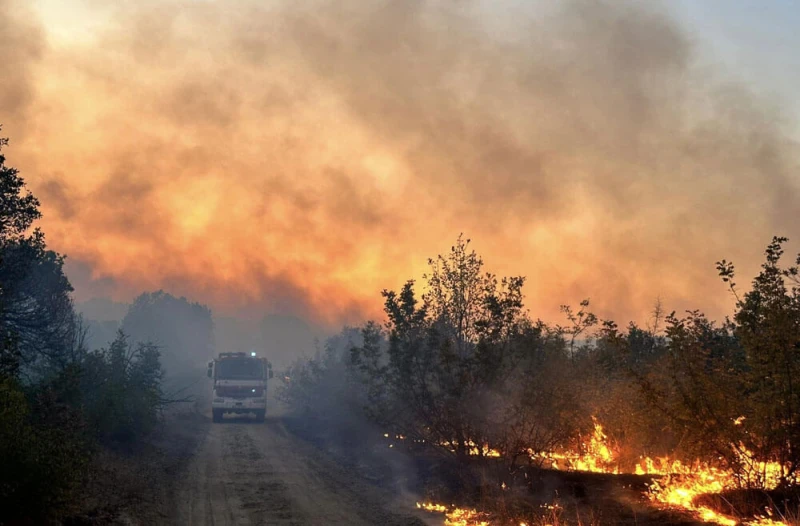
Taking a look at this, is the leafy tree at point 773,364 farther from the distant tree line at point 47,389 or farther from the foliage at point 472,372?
the distant tree line at point 47,389

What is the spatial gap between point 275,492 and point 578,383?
8.83 metres

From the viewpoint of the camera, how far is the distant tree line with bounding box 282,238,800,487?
1024 centimetres

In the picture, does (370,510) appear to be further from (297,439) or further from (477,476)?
(297,439)

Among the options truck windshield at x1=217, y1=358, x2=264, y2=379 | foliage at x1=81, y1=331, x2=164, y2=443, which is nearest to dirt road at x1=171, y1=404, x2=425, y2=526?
foliage at x1=81, y1=331, x2=164, y2=443

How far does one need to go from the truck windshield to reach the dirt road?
10.3m

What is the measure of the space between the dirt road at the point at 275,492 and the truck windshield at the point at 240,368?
10305 mm

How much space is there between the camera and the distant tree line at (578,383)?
10.2 meters

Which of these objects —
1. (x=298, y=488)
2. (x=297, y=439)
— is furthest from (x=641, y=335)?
(x=298, y=488)

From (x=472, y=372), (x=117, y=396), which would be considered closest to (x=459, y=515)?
(x=472, y=372)

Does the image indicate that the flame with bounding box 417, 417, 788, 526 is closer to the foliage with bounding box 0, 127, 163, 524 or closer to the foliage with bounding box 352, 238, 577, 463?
the foliage with bounding box 352, 238, 577, 463

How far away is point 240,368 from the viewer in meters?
36.6

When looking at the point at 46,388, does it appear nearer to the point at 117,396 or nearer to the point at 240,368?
the point at 117,396

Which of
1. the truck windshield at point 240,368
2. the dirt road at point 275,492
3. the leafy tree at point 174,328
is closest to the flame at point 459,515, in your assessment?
the dirt road at point 275,492

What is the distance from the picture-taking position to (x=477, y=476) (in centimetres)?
1520
